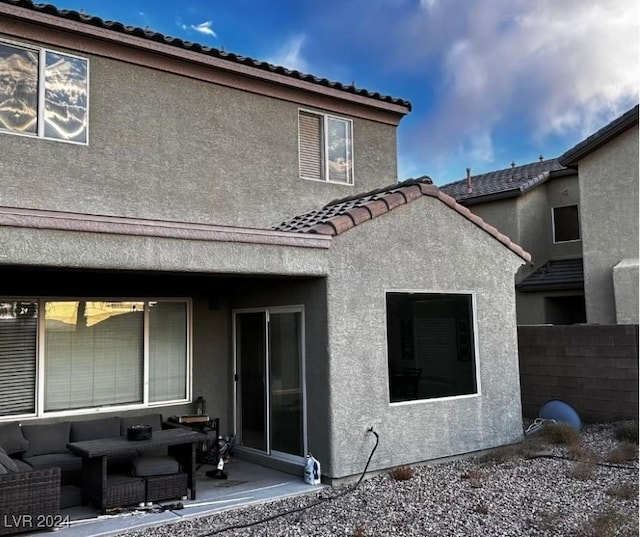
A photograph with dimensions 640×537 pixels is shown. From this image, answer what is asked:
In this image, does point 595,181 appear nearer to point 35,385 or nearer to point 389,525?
point 389,525

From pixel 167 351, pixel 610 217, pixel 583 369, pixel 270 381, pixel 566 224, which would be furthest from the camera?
pixel 566 224

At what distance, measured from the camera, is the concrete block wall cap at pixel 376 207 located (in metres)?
9.96

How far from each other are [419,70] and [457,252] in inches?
738

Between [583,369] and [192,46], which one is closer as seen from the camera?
[192,46]

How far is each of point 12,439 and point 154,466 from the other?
233cm

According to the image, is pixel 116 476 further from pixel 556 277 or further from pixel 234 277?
pixel 556 277

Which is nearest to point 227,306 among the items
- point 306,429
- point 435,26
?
point 306,429

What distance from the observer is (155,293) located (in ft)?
36.4

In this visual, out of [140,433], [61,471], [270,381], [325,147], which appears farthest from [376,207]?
[61,471]

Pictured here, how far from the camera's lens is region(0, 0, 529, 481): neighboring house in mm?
9320

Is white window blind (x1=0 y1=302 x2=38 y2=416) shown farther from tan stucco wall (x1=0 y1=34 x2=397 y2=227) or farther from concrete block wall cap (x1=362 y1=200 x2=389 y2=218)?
concrete block wall cap (x1=362 y1=200 x2=389 y2=218)

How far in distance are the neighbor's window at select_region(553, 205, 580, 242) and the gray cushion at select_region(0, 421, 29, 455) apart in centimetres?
1956

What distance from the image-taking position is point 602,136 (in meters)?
17.5

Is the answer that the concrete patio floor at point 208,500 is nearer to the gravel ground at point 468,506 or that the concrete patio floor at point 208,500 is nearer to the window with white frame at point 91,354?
the gravel ground at point 468,506
